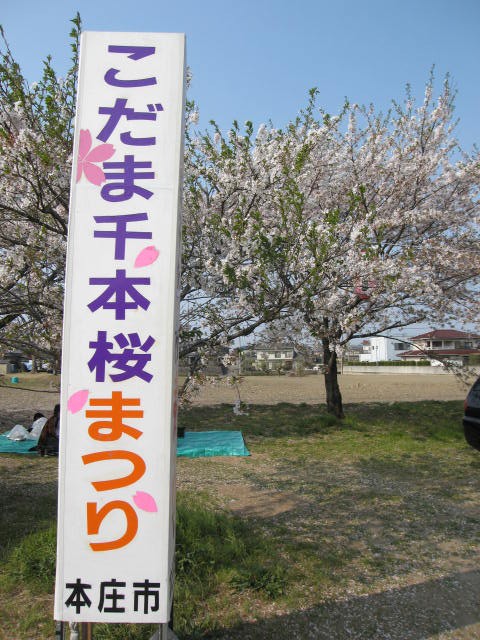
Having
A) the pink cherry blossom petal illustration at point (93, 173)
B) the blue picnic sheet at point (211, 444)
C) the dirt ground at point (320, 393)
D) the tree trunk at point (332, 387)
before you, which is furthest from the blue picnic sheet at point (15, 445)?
the pink cherry blossom petal illustration at point (93, 173)

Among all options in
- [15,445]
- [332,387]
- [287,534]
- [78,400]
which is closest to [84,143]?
[78,400]

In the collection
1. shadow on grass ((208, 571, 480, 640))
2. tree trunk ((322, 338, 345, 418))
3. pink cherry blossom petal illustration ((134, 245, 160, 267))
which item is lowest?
shadow on grass ((208, 571, 480, 640))

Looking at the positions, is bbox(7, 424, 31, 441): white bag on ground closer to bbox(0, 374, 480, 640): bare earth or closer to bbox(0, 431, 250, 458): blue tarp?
bbox(0, 431, 250, 458): blue tarp

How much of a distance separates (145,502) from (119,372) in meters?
0.65

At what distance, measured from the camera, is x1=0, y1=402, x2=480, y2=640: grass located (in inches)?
129

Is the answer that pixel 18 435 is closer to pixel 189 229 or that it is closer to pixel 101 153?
pixel 189 229

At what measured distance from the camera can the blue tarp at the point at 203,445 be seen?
29.1 feet

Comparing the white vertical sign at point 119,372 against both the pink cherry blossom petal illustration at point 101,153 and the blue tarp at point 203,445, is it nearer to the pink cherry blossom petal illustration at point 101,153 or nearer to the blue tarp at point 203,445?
the pink cherry blossom petal illustration at point 101,153

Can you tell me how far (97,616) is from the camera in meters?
2.25

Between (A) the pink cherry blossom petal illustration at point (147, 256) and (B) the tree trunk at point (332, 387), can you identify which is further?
(B) the tree trunk at point (332, 387)

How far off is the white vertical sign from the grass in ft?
3.26

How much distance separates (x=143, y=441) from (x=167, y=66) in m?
2.03

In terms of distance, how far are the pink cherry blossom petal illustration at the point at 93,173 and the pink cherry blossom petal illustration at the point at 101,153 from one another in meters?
0.03

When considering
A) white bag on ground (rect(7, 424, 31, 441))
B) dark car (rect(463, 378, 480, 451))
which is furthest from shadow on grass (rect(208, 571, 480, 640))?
white bag on ground (rect(7, 424, 31, 441))
